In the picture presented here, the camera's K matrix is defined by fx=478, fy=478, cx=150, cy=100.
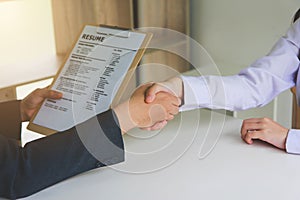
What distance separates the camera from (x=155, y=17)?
271 cm

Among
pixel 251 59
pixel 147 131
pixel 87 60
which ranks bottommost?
pixel 251 59

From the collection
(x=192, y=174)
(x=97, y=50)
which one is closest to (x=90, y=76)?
(x=97, y=50)

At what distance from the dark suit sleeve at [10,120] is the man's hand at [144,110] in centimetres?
26

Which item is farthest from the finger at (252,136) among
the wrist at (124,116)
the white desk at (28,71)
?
the white desk at (28,71)

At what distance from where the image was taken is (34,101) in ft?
3.71

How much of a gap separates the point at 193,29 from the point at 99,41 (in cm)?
190

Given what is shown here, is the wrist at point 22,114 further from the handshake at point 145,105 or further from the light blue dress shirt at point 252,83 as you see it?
the light blue dress shirt at point 252,83

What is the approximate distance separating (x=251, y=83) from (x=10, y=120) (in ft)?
2.02

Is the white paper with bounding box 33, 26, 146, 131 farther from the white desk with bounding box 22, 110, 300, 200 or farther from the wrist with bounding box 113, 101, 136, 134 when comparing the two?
the white desk with bounding box 22, 110, 300, 200

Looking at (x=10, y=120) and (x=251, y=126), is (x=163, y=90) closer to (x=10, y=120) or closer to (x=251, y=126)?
(x=251, y=126)

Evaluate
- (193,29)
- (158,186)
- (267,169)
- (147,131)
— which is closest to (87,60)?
(147,131)

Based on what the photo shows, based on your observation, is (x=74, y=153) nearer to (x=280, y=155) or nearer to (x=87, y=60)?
(x=87, y=60)

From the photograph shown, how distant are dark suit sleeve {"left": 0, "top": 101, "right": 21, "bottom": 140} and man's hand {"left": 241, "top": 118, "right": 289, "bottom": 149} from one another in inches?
20.1

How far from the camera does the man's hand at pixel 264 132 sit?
1.05m
